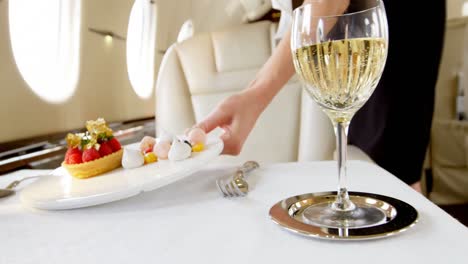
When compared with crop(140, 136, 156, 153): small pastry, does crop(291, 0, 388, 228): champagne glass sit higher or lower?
higher

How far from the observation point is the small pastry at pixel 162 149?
62 cm

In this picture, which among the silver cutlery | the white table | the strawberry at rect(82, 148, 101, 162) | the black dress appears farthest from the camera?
the black dress

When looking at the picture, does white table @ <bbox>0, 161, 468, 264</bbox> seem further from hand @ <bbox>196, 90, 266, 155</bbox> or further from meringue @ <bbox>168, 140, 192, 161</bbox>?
hand @ <bbox>196, 90, 266, 155</bbox>

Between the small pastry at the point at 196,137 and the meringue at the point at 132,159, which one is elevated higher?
the small pastry at the point at 196,137

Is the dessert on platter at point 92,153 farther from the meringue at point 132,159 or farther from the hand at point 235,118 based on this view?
the hand at point 235,118

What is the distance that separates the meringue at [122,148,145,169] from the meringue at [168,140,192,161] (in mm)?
48

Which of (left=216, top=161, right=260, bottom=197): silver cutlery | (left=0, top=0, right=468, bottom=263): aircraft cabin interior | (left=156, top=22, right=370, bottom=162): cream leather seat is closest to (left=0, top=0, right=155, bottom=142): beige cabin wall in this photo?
(left=0, top=0, right=468, bottom=263): aircraft cabin interior

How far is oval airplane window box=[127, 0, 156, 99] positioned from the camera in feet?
6.48

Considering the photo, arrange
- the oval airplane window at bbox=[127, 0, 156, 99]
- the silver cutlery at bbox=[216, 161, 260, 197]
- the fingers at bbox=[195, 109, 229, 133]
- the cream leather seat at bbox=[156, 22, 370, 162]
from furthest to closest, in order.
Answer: the oval airplane window at bbox=[127, 0, 156, 99]
the cream leather seat at bbox=[156, 22, 370, 162]
the fingers at bbox=[195, 109, 229, 133]
the silver cutlery at bbox=[216, 161, 260, 197]

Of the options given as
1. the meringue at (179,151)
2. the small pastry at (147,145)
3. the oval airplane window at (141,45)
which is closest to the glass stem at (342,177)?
the meringue at (179,151)

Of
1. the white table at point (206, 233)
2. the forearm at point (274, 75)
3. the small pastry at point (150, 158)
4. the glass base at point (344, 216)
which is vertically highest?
the forearm at point (274, 75)

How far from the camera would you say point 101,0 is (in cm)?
160

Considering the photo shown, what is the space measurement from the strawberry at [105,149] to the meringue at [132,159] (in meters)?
0.04

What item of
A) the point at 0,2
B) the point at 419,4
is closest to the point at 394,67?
the point at 419,4
